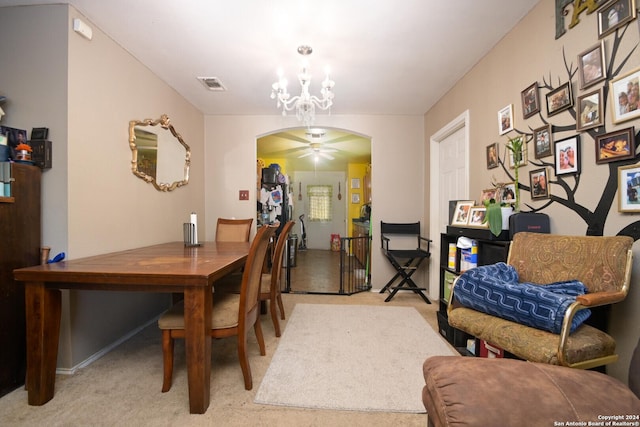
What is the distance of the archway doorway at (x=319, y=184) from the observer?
15.0 feet

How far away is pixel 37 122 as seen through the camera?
1745 millimetres

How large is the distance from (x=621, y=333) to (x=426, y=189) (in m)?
2.48

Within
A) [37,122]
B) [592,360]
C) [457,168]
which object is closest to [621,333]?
[592,360]

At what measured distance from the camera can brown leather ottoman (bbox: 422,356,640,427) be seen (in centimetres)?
67

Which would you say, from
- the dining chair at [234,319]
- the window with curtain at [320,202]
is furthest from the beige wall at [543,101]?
the window with curtain at [320,202]

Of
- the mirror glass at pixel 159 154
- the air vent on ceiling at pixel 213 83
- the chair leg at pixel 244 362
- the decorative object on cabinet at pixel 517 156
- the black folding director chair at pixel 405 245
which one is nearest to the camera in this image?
the chair leg at pixel 244 362

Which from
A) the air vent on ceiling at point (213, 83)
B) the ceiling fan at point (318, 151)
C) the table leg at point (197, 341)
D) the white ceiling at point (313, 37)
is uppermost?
the air vent on ceiling at point (213, 83)

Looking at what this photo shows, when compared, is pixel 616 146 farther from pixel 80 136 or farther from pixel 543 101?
pixel 80 136

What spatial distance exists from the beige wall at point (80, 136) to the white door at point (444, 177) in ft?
9.97

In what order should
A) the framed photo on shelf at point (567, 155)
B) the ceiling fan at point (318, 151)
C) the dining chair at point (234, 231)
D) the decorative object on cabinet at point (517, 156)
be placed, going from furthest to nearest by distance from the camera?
the ceiling fan at point (318, 151) < the dining chair at point (234, 231) < the decorative object on cabinet at point (517, 156) < the framed photo on shelf at point (567, 155)

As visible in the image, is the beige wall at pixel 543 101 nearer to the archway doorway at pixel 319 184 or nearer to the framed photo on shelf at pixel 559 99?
the framed photo on shelf at pixel 559 99

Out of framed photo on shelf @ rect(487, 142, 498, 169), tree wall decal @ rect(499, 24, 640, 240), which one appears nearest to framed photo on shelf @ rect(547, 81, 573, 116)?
tree wall decal @ rect(499, 24, 640, 240)

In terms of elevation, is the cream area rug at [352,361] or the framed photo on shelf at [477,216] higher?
the framed photo on shelf at [477,216]

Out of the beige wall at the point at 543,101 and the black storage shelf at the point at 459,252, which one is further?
the black storage shelf at the point at 459,252
